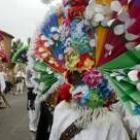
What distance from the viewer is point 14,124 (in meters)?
12.7

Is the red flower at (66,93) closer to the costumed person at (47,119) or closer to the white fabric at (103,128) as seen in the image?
the white fabric at (103,128)

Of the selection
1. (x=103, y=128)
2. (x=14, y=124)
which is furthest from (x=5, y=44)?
(x=103, y=128)

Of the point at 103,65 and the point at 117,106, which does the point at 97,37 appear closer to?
the point at 103,65

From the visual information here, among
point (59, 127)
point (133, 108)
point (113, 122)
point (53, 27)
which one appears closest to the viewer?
point (133, 108)

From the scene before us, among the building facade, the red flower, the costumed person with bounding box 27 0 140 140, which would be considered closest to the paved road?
the building facade

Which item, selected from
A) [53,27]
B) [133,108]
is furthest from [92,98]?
[53,27]

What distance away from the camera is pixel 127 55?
11.8 ft

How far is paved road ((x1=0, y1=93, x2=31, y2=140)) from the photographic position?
35.6 ft

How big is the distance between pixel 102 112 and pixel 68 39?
0.72m

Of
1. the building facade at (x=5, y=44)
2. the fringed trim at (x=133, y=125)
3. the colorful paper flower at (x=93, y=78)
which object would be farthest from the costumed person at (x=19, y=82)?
the fringed trim at (x=133, y=125)

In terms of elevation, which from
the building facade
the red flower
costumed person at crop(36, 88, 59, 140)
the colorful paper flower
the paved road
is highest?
the building facade

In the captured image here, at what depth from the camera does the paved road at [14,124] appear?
35.6 feet

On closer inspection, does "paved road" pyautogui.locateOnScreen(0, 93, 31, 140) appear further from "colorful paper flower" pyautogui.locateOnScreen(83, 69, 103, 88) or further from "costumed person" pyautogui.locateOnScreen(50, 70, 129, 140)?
"colorful paper flower" pyautogui.locateOnScreen(83, 69, 103, 88)

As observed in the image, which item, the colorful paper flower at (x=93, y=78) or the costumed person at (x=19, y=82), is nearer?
the colorful paper flower at (x=93, y=78)
